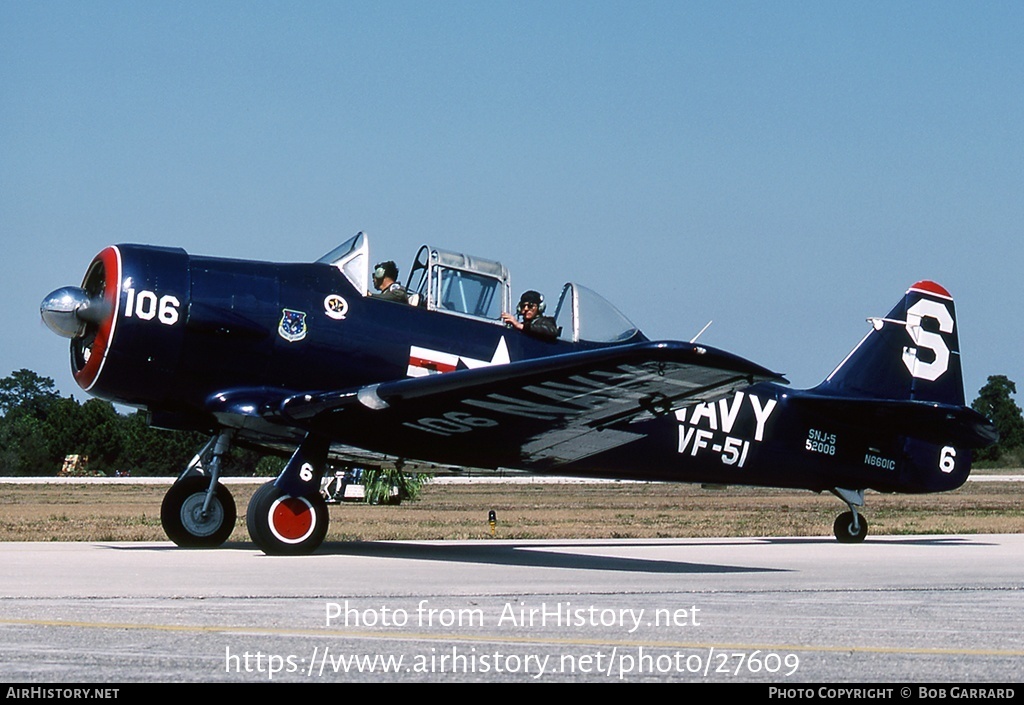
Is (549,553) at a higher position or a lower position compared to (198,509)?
lower

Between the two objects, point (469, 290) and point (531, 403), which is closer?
point (531, 403)

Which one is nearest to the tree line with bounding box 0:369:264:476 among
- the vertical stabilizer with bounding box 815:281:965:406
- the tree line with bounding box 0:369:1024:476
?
the tree line with bounding box 0:369:1024:476

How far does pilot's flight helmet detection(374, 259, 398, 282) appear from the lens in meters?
11.9

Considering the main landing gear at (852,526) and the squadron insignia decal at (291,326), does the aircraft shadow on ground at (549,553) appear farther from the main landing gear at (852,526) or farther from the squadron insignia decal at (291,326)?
the squadron insignia decal at (291,326)

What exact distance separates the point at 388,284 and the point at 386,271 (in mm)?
161

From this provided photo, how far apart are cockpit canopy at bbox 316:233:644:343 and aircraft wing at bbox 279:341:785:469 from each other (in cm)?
103

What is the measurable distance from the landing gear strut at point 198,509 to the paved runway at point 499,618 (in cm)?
49

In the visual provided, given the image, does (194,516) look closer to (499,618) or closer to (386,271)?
(386,271)

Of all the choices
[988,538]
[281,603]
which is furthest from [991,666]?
[988,538]

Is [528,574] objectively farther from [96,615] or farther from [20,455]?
[20,455]

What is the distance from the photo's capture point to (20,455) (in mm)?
83062

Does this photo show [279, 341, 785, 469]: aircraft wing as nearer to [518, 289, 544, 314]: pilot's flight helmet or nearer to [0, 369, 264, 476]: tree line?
[518, 289, 544, 314]: pilot's flight helmet

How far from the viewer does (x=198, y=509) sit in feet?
39.9

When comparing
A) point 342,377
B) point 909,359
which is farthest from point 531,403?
point 909,359
